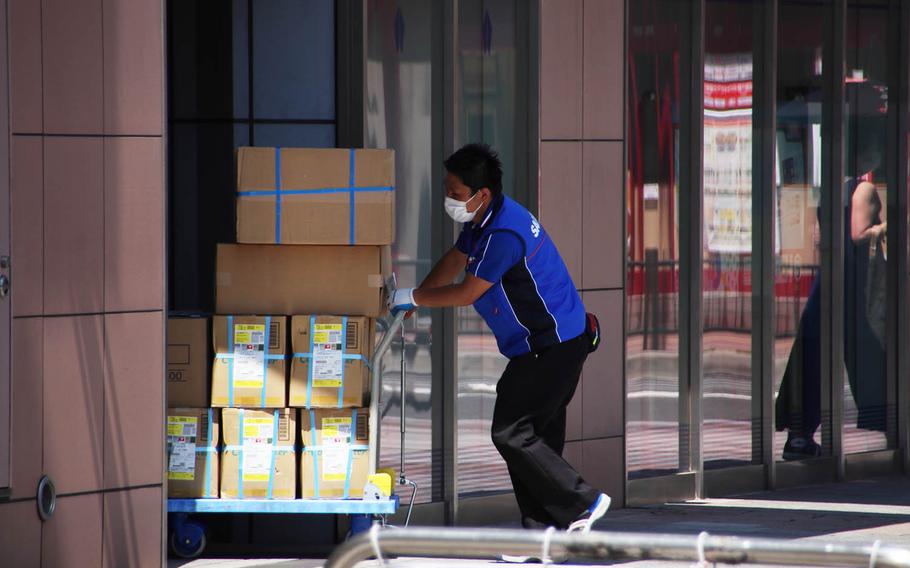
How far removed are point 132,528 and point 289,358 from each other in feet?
3.23

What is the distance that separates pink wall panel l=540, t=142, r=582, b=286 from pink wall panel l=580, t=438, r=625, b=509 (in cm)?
93

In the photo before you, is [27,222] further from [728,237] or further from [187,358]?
[728,237]

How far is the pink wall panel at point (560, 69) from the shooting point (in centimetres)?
753

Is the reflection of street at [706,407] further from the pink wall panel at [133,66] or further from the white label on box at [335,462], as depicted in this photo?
the pink wall panel at [133,66]

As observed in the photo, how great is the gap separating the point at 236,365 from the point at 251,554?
1059mm

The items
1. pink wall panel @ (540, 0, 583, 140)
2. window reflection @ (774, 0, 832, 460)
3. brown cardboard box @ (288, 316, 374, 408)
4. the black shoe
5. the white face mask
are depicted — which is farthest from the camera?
the black shoe

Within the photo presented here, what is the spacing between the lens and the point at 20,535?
5.50m

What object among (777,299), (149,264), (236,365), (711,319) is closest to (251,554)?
(236,365)

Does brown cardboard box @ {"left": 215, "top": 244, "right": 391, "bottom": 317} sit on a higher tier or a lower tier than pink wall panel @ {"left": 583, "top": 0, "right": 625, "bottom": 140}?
lower

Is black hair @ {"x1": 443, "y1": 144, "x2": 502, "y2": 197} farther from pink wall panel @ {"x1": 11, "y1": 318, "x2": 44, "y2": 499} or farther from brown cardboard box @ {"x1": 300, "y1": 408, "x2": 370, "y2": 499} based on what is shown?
pink wall panel @ {"x1": 11, "y1": 318, "x2": 44, "y2": 499}

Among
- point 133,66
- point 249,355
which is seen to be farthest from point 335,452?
point 133,66

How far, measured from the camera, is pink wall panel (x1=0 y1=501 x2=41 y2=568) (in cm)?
545

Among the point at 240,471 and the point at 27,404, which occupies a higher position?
the point at 27,404

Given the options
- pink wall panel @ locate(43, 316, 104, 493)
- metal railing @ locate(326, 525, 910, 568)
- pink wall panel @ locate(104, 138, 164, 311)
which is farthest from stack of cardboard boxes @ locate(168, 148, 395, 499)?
metal railing @ locate(326, 525, 910, 568)
